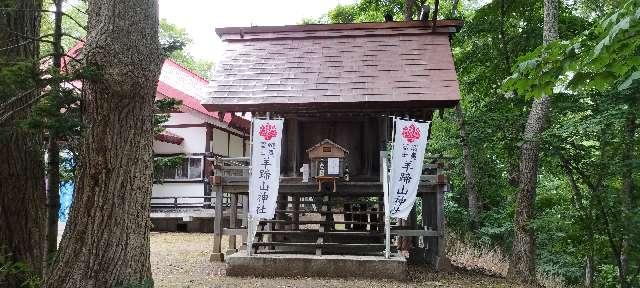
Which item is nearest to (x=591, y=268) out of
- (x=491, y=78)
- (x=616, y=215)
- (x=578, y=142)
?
(x=616, y=215)

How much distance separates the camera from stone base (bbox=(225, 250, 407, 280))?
8406 mm

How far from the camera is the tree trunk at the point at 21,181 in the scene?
205 inches

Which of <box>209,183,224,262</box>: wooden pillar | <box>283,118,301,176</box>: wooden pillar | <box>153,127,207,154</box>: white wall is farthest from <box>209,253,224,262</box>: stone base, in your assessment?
<box>153,127,207,154</box>: white wall

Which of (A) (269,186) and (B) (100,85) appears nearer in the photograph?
(B) (100,85)

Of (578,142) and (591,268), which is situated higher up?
(578,142)

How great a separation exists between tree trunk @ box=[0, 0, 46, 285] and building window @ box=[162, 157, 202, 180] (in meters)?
10.5

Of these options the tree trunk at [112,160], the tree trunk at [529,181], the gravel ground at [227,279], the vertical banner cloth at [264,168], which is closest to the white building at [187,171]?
the gravel ground at [227,279]

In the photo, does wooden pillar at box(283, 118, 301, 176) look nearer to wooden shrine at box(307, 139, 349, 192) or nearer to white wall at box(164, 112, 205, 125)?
wooden shrine at box(307, 139, 349, 192)

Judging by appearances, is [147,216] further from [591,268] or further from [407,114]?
[591,268]

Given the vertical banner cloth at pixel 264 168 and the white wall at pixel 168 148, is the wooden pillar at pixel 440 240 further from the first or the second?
the white wall at pixel 168 148

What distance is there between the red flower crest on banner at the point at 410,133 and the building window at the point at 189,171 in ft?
29.7

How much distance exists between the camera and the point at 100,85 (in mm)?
4609

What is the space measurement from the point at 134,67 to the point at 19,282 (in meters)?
2.77

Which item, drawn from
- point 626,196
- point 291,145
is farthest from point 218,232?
point 626,196
